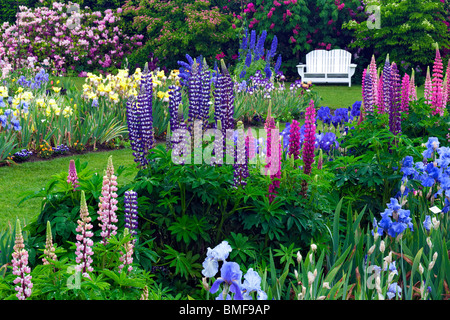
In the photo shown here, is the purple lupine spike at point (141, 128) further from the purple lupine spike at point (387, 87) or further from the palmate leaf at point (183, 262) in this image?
the purple lupine spike at point (387, 87)

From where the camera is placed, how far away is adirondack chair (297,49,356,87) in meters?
15.2

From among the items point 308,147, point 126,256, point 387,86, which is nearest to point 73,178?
point 126,256

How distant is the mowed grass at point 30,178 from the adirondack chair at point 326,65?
9127 mm

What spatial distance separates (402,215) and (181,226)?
1.16 meters

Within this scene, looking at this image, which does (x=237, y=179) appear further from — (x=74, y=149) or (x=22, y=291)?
(x=74, y=149)

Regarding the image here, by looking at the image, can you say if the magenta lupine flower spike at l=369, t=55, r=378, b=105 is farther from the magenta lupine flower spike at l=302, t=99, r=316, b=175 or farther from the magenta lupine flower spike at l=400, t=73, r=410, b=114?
the magenta lupine flower spike at l=302, t=99, r=316, b=175

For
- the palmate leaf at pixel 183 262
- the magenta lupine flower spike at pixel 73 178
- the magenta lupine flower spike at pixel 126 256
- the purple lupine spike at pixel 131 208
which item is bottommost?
the palmate leaf at pixel 183 262

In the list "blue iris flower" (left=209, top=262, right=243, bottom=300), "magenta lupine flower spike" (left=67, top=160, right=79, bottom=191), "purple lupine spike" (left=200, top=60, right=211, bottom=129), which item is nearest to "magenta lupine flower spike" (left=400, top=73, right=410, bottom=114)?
"purple lupine spike" (left=200, top=60, right=211, bottom=129)

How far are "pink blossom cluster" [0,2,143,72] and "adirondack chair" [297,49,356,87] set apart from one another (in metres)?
5.02

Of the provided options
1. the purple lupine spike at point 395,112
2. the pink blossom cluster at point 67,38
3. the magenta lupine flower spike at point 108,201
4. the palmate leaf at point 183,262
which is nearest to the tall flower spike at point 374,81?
the purple lupine spike at point 395,112

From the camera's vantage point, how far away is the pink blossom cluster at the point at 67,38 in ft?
50.5

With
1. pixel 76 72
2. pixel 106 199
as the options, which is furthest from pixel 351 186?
pixel 76 72

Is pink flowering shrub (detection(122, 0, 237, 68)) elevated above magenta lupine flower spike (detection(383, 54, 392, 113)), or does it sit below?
above

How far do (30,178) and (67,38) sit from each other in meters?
10.8
